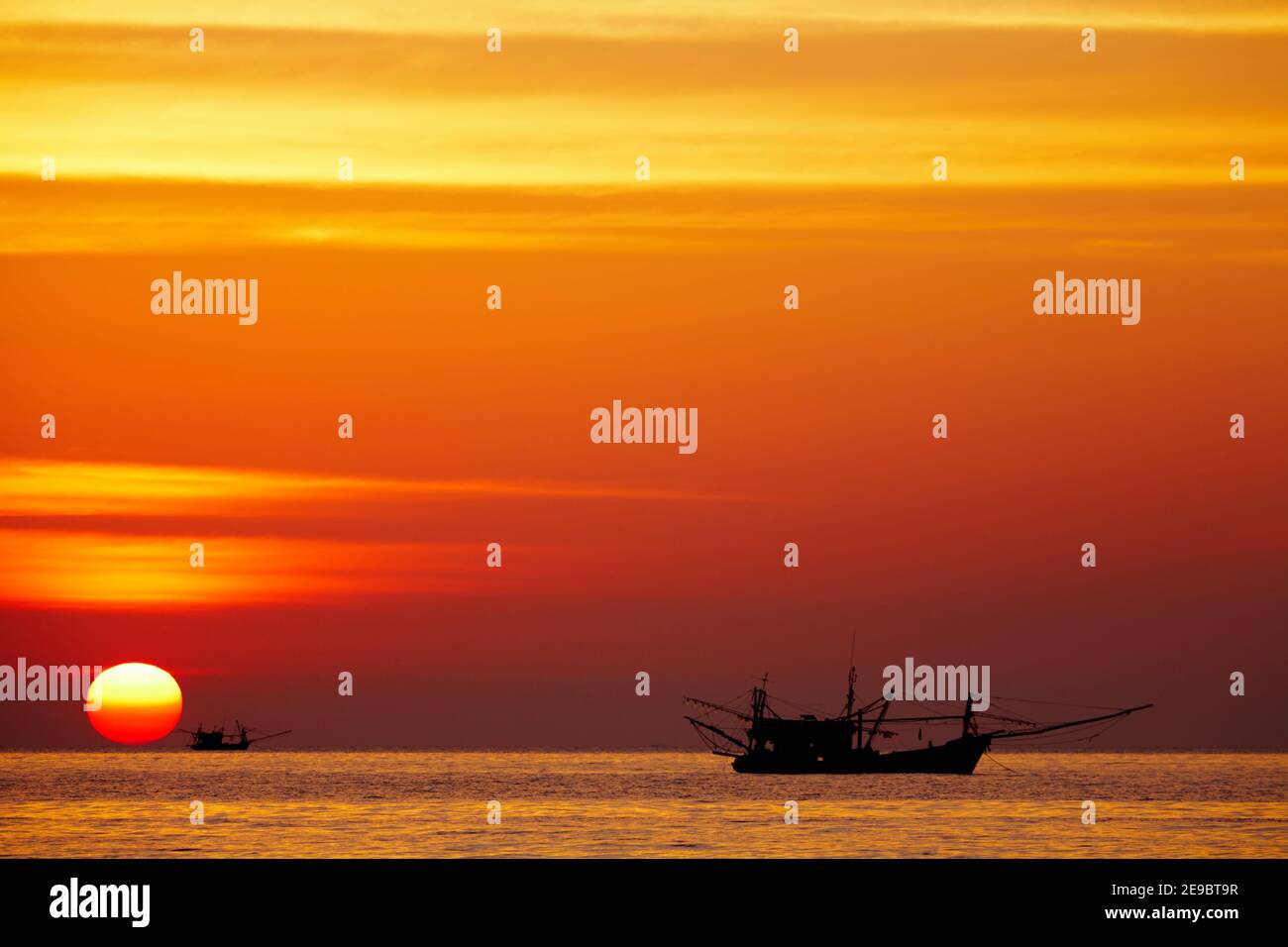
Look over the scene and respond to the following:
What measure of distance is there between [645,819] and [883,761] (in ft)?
222

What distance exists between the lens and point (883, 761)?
534 feet

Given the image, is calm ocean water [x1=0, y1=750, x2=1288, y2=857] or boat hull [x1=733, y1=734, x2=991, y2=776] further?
boat hull [x1=733, y1=734, x2=991, y2=776]

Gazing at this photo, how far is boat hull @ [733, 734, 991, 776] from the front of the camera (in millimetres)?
155250

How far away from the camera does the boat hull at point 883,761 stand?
155 metres

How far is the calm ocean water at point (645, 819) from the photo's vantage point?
7550 centimetres

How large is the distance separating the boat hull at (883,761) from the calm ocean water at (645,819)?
1.86 metres

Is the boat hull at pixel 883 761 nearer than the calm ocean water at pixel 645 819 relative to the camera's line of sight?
No

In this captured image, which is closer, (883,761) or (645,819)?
(645,819)

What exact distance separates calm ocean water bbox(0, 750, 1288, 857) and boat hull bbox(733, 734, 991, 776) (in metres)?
1.86
